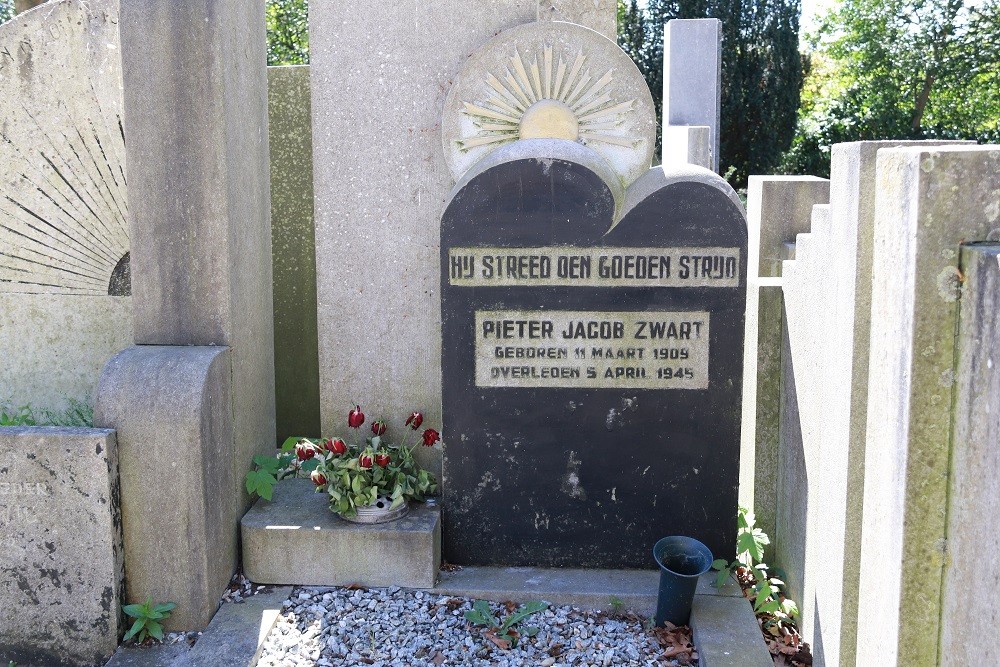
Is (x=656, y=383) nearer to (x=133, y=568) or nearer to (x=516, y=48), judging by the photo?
(x=516, y=48)

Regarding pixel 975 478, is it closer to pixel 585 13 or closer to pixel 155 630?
pixel 155 630

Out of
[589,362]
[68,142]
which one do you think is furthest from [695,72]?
[68,142]

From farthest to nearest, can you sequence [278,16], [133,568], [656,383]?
[278,16], [656,383], [133,568]

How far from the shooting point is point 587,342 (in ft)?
13.2

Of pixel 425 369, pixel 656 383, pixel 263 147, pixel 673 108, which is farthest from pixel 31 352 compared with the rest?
pixel 673 108

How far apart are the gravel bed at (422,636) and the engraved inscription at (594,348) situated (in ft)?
3.06

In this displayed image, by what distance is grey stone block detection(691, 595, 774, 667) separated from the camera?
343cm

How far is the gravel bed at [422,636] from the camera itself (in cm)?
354

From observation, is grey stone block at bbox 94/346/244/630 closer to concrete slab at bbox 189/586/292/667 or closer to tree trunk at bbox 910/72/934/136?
concrete slab at bbox 189/586/292/667

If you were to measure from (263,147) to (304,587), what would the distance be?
76.6 inches

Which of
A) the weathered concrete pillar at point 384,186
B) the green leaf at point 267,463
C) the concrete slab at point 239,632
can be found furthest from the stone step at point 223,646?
the weathered concrete pillar at point 384,186

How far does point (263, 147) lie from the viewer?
14.6ft

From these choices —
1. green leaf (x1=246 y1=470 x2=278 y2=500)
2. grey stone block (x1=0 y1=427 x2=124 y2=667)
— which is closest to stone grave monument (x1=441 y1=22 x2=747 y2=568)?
green leaf (x1=246 y1=470 x2=278 y2=500)

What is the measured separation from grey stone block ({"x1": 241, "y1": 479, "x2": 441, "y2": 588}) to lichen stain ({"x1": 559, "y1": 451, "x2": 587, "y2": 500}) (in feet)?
1.85
